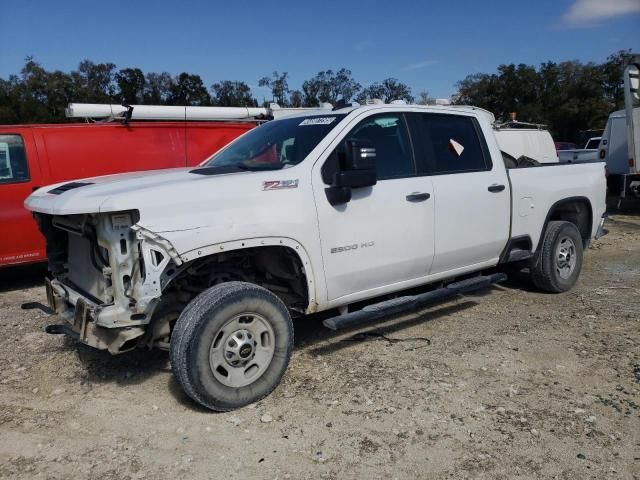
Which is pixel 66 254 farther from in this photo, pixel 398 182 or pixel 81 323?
pixel 398 182

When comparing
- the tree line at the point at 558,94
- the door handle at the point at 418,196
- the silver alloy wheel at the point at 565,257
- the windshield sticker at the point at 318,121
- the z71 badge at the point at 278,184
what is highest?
the tree line at the point at 558,94

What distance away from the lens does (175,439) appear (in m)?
3.35

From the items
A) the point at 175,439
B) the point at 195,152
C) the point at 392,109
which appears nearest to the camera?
the point at 175,439

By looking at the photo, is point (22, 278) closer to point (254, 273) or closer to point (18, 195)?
point (18, 195)

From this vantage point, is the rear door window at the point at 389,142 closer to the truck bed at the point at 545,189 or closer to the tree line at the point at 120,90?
the truck bed at the point at 545,189

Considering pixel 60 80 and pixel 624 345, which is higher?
pixel 60 80

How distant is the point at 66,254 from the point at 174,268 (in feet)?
4.39

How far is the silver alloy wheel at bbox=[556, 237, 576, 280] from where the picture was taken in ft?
20.1

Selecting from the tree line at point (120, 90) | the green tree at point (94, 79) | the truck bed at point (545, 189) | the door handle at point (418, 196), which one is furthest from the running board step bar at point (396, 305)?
the green tree at point (94, 79)

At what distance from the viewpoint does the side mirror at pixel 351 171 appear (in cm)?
390

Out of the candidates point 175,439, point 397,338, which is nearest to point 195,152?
point 397,338

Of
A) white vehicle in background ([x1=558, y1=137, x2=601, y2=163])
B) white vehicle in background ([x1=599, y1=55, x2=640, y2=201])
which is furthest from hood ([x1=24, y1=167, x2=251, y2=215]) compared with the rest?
white vehicle in background ([x1=558, y1=137, x2=601, y2=163])

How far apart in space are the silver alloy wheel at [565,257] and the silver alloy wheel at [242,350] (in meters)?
3.80

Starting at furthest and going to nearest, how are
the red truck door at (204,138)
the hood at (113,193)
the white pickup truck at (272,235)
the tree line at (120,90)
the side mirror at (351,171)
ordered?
the tree line at (120,90) < the red truck door at (204,138) < the side mirror at (351,171) < the white pickup truck at (272,235) < the hood at (113,193)
